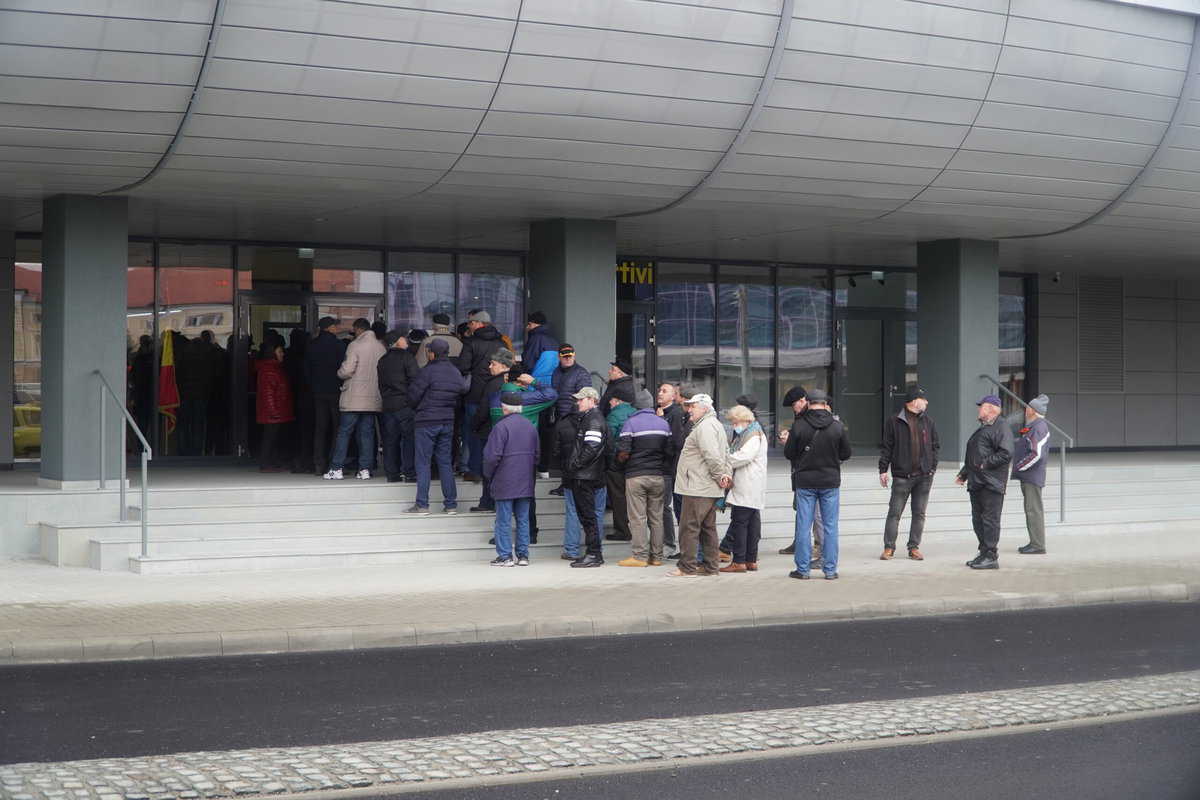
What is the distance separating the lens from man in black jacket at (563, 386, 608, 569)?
13492 mm

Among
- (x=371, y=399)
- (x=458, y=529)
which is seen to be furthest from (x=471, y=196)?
(x=458, y=529)

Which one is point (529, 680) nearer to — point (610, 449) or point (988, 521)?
point (610, 449)

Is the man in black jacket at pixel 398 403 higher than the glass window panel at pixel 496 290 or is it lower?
lower

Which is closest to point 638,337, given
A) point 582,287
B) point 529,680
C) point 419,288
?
point 419,288

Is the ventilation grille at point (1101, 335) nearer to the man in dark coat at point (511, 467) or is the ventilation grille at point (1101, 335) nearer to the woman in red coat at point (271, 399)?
the woman in red coat at point (271, 399)

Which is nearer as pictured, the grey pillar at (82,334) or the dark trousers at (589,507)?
the dark trousers at (589,507)

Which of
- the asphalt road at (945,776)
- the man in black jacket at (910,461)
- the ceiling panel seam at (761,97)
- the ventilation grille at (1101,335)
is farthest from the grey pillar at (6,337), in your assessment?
the ventilation grille at (1101,335)

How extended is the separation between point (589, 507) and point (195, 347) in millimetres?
7878

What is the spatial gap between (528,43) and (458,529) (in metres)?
4.83

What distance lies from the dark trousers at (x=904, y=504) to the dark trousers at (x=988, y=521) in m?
0.64

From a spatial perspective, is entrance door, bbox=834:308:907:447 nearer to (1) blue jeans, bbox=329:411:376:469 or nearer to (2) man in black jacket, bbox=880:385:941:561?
(2) man in black jacket, bbox=880:385:941:561

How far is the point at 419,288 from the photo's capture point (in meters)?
20.9

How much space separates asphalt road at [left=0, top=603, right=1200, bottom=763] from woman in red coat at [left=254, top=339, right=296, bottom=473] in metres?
8.12

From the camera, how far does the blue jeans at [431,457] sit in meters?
14.7
